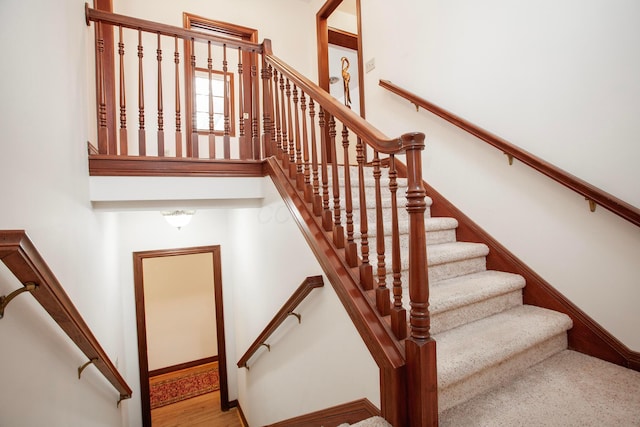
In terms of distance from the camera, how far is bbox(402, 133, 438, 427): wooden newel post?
104 centimetres

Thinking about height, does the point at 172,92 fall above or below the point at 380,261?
above

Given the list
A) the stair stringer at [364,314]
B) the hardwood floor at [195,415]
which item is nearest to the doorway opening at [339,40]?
the stair stringer at [364,314]

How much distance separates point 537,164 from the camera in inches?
66.8

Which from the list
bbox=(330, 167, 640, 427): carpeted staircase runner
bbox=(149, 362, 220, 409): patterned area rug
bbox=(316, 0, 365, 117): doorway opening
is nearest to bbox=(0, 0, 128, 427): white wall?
bbox=(330, 167, 640, 427): carpeted staircase runner

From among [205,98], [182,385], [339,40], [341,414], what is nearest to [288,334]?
[341,414]

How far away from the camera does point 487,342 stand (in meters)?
1.37

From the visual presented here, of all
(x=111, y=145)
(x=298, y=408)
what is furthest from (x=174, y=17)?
(x=298, y=408)

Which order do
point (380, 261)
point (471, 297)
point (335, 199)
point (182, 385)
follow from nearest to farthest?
1. point (380, 261)
2. point (335, 199)
3. point (471, 297)
4. point (182, 385)

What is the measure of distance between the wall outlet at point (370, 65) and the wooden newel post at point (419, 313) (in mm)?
2470

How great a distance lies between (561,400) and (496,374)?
0.75 ft

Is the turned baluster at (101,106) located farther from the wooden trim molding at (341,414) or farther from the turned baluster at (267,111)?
the wooden trim molding at (341,414)

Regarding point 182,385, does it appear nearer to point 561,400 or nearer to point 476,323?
point 476,323

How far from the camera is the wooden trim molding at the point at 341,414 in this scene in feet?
3.99

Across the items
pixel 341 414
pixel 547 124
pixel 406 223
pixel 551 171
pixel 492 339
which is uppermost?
pixel 547 124
